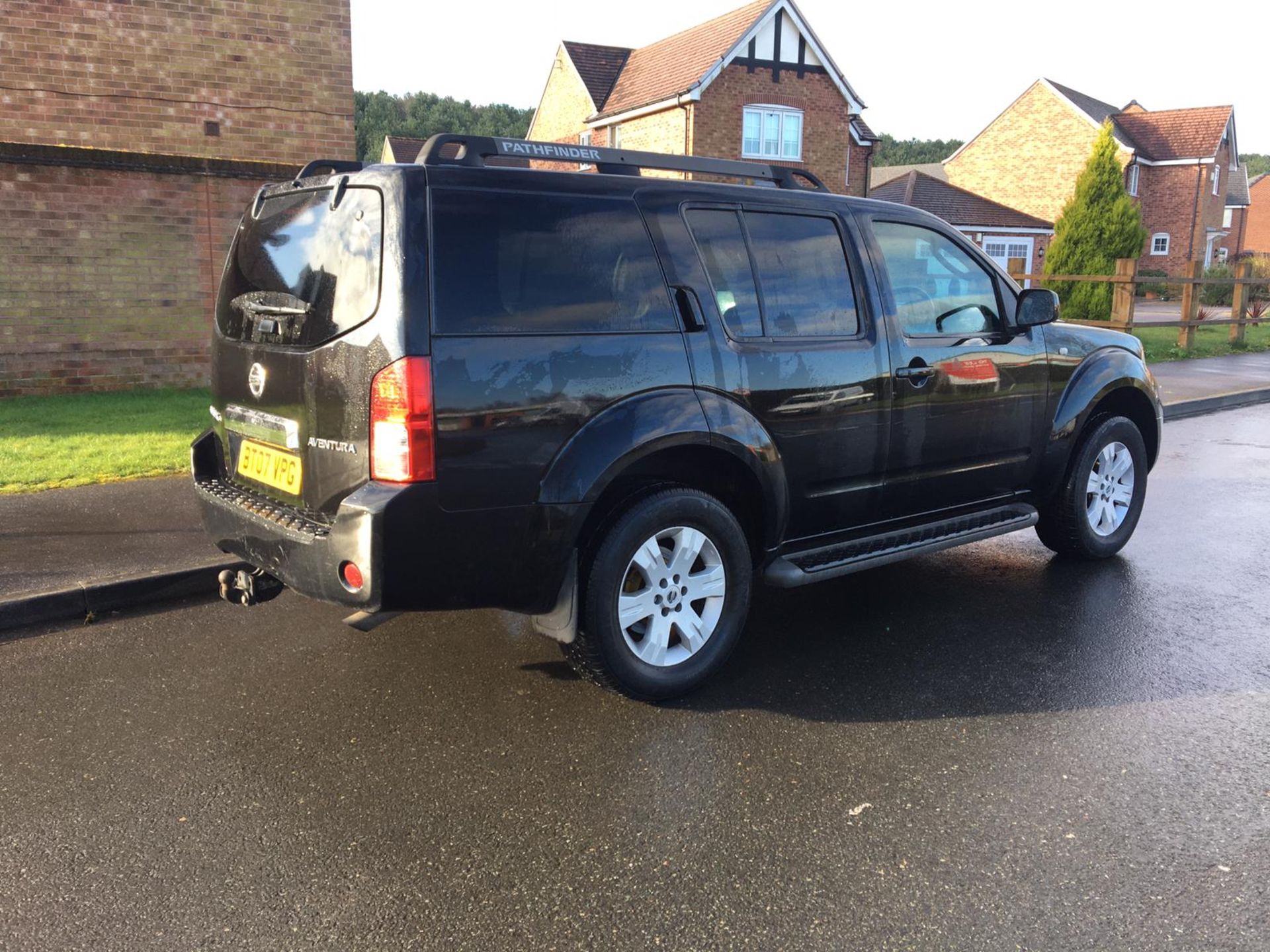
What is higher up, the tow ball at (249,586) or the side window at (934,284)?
the side window at (934,284)

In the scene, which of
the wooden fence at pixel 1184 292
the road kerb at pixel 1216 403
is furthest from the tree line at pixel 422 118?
the road kerb at pixel 1216 403

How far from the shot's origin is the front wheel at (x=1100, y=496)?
5641 millimetres

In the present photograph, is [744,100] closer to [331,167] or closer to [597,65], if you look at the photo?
[597,65]

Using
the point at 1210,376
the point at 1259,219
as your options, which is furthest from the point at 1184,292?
the point at 1259,219

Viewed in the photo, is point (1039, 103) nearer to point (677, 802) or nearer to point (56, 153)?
point (56, 153)

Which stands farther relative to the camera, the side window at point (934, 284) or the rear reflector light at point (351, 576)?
the side window at point (934, 284)

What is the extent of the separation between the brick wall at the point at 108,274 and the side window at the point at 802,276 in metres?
7.27

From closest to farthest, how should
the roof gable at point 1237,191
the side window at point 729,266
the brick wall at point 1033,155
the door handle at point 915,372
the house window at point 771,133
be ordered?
the side window at point 729,266 < the door handle at point 915,372 < the house window at point 771,133 < the brick wall at point 1033,155 < the roof gable at point 1237,191

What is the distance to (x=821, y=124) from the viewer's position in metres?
34.5

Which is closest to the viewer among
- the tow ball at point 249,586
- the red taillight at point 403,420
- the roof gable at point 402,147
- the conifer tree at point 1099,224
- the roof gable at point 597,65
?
the red taillight at point 403,420

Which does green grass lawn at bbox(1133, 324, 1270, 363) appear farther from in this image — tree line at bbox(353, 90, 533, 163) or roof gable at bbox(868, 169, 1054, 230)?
tree line at bbox(353, 90, 533, 163)

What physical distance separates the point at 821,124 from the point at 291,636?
33.4 m

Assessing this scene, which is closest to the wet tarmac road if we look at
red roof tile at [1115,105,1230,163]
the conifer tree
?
the conifer tree

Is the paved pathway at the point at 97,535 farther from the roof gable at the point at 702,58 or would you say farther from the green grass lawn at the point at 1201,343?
the roof gable at the point at 702,58
